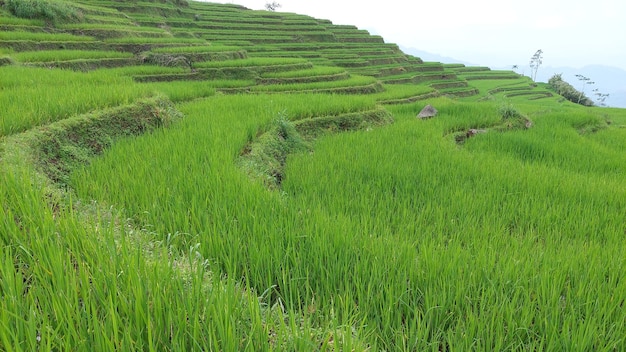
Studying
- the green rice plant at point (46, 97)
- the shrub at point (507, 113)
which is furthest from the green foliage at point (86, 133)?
the shrub at point (507, 113)

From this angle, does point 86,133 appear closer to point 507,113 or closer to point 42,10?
point 507,113

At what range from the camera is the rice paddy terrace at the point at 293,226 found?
1.14 meters

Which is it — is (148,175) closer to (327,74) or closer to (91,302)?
(91,302)

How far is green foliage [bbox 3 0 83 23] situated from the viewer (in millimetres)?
10234

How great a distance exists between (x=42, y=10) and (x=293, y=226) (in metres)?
12.8

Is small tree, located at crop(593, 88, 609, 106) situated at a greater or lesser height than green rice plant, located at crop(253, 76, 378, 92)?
greater

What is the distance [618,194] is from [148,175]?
4.11 metres

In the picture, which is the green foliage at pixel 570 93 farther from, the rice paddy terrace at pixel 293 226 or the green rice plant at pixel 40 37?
the green rice plant at pixel 40 37

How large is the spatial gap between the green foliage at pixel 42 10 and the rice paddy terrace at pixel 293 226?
15.3ft

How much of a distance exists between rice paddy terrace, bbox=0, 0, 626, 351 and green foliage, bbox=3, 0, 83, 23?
4675mm

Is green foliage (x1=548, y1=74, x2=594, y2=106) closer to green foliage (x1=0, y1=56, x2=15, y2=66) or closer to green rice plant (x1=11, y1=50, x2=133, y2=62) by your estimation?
green rice plant (x1=11, y1=50, x2=133, y2=62)

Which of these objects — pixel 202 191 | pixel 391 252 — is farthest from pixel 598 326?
pixel 202 191

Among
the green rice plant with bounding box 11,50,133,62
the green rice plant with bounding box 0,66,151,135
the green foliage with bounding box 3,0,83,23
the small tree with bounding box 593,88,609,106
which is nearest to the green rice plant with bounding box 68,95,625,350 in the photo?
the green rice plant with bounding box 0,66,151,135

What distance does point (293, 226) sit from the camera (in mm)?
2084
